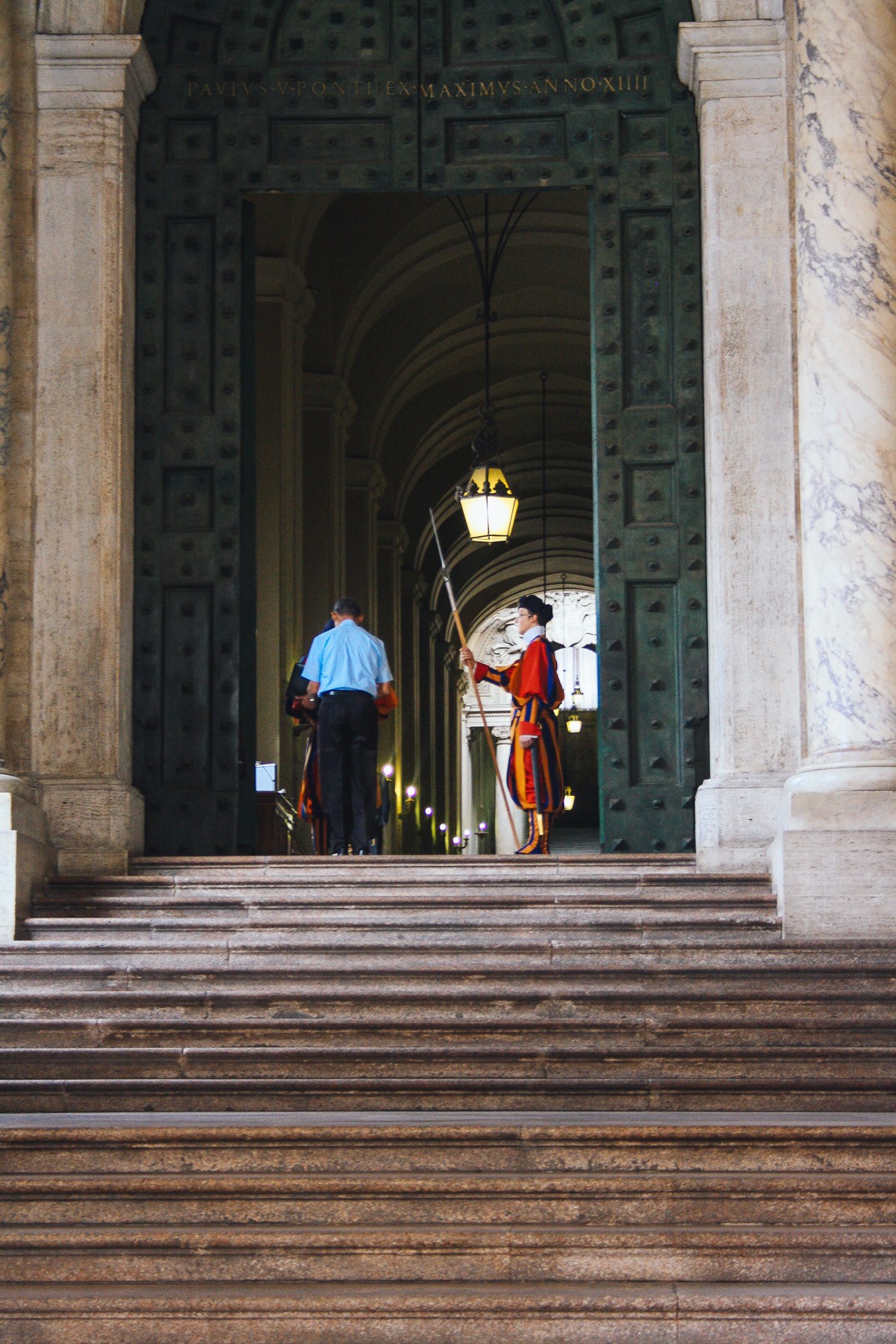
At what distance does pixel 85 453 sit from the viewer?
30.8 feet

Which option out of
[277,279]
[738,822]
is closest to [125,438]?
[738,822]

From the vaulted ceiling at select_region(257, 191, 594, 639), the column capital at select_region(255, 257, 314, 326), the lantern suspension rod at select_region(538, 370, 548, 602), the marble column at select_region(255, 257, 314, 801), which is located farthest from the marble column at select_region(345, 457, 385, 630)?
the lantern suspension rod at select_region(538, 370, 548, 602)

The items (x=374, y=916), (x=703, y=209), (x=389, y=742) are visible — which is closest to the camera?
(x=374, y=916)

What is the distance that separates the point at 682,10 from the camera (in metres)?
10.0

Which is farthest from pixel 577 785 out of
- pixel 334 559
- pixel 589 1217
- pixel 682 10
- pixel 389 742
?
pixel 589 1217

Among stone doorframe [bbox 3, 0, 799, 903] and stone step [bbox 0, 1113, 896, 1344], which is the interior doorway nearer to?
stone doorframe [bbox 3, 0, 799, 903]

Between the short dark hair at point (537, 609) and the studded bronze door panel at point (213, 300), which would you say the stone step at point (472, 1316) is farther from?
the short dark hair at point (537, 609)

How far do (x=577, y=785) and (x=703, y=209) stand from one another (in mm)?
42338

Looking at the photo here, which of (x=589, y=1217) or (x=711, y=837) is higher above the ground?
(x=711, y=837)

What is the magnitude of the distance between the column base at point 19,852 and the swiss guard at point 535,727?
3079mm

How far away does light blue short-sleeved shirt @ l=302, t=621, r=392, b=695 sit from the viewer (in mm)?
10336

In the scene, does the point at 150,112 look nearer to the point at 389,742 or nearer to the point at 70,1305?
the point at 70,1305

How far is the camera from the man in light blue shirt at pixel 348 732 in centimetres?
1023

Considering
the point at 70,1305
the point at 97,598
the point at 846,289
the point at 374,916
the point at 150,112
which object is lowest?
the point at 70,1305
